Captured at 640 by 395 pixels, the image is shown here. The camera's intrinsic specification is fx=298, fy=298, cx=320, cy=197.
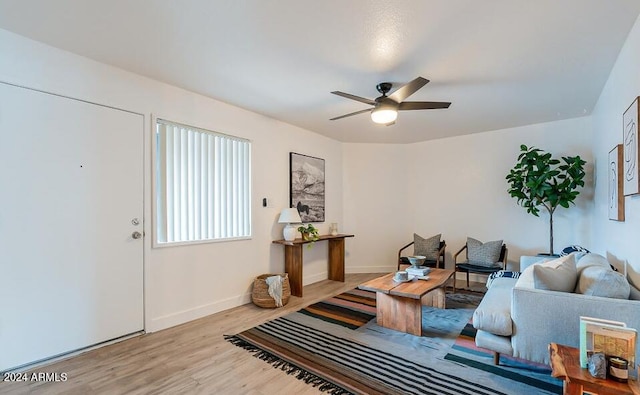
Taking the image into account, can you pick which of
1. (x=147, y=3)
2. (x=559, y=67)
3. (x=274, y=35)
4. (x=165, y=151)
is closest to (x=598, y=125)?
(x=559, y=67)

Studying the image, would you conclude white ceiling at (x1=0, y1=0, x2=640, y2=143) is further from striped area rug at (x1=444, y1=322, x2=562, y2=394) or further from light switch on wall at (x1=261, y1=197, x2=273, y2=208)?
striped area rug at (x1=444, y1=322, x2=562, y2=394)

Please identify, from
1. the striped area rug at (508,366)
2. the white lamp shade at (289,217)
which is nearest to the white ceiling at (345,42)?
the white lamp shade at (289,217)

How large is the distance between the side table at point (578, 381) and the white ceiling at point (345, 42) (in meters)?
1.99

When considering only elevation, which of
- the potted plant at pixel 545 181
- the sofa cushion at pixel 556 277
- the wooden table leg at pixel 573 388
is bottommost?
the wooden table leg at pixel 573 388

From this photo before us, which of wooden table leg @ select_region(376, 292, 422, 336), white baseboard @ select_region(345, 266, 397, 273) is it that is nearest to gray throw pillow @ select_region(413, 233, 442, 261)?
white baseboard @ select_region(345, 266, 397, 273)

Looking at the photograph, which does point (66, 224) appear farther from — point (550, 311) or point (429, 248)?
point (429, 248)

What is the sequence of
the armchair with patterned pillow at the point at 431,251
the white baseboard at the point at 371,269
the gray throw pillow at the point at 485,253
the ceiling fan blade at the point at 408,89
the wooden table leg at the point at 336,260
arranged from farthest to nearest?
the white baseboard at the point at 371,269
the wooden table leg at the point at 336,260
the armchair with patterned pillow at the point at 431,251
the gray throw pillow at the point at 485,253
the ceiling fan blade at the point at 408,89

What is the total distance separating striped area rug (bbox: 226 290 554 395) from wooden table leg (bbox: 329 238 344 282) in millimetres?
1411

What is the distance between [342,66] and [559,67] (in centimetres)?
191

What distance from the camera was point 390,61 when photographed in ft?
8.23

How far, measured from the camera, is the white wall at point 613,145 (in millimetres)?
2048

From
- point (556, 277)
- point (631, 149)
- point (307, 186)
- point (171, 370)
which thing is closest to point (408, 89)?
point (631, 149)

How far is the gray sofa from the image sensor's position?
1.73 meters

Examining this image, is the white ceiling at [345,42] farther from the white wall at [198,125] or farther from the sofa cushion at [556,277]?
the sofa cushion at [556,277]
